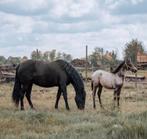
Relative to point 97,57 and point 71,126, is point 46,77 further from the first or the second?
point 97,57

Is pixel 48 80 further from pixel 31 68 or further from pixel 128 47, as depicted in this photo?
pixel 128 47

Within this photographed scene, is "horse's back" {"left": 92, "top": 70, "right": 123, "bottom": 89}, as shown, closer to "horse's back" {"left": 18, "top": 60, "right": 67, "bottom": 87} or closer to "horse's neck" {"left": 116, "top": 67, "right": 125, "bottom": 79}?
"horse's neck" {"left": 116, "top": 67, "right": 125, "bottom": 79}

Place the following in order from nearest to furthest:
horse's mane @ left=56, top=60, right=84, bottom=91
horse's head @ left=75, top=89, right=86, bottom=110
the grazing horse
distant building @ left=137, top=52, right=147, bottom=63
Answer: horse's head @ left=75, top=89, right=86, bottom=110 → horse's mane @ left=56, top=60, right=84, bottom=91 → the grazing horse → distant building @ left=137, top=52, right=147, bottom=63

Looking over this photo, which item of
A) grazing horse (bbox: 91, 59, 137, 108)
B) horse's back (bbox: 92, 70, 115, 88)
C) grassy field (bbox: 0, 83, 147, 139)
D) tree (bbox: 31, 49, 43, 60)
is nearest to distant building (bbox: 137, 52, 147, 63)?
tree (bbox: 31, 49, 43, 60)

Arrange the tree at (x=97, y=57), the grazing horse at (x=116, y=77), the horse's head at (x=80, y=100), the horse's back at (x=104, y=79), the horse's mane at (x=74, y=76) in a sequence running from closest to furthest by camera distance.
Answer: the horse's head at (x=80, y=100) → the horse's mane at (x=74, y=76) → the grazing horse at (x=116, y=77) → the horse's back at (x=104, y=79) → the tree at (x=97, y=57)

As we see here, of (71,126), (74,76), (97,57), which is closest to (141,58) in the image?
(97,57)

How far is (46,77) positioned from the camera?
1538 cm

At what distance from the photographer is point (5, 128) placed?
968 cm

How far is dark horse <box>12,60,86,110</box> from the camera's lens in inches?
596

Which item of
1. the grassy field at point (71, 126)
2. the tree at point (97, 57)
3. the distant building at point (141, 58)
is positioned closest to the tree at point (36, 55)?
the tree at point (97, 57)

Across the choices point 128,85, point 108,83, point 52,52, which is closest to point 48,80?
point 108,83

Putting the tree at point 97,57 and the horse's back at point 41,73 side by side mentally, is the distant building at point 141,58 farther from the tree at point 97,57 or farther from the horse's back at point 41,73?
the horse's back at point 41,73

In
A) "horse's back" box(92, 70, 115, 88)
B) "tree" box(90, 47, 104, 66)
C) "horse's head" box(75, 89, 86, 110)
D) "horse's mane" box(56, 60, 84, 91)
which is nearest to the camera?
"horse's head" box(75, 89, 86, 110)

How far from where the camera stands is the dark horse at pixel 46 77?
596 inches
